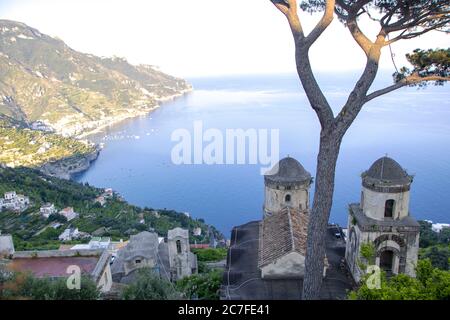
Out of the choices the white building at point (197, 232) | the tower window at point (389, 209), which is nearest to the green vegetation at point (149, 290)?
the tower window at point (389, 209)

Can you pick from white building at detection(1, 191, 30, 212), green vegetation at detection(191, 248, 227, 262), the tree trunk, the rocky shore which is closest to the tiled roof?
the tree trunk

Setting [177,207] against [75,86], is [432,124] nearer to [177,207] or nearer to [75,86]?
[177,207]

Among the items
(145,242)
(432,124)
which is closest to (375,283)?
(145,242)

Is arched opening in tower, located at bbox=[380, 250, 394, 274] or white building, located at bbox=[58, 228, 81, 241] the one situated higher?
arched opening in tower, located at bbox=[380, 250, 394, 274]

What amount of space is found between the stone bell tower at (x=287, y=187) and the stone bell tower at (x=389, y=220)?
4064 millimetres

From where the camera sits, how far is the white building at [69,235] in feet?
93.2

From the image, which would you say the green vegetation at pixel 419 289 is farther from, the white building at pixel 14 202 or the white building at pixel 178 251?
the white building at pixel 14 202

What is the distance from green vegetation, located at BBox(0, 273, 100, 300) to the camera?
551 centimetres

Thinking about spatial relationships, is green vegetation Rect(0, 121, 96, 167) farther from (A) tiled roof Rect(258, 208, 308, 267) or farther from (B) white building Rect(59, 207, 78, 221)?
(A) tiled roof Rect(258, 208, 308, 267)

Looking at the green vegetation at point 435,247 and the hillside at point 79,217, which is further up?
the green vegetation at point 435,247
